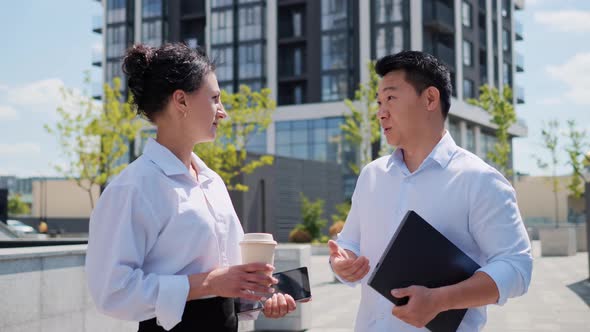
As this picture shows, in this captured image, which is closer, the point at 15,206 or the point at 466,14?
the point at 466,14

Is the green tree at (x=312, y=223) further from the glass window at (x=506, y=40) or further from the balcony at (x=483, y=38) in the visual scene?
the glass window at (x=506, y=40)

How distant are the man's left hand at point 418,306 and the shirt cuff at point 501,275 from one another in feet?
0.68

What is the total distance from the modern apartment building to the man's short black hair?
134 ft

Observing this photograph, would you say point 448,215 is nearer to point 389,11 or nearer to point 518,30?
point 389,11

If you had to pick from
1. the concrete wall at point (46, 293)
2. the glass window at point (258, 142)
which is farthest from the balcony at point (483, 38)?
the concrete wall at point (46, 293)

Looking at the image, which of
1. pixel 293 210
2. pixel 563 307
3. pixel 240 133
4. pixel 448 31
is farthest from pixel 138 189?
pixel 448 31

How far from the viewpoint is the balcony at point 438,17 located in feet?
147

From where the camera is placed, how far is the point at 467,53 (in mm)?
49938

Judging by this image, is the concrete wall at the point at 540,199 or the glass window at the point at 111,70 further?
the concrete wall at the point at 540,199

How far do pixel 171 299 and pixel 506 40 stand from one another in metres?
61.8

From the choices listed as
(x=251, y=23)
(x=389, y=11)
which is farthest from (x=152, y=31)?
(x=389, y=11)

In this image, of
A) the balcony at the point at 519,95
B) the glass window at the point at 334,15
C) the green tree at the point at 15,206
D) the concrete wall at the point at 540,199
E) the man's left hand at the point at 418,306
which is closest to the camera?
the man's left hand at the point at 418,306

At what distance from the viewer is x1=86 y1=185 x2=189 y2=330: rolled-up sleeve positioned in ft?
7.59

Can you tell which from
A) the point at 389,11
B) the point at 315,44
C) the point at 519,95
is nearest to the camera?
the point at 389,11
